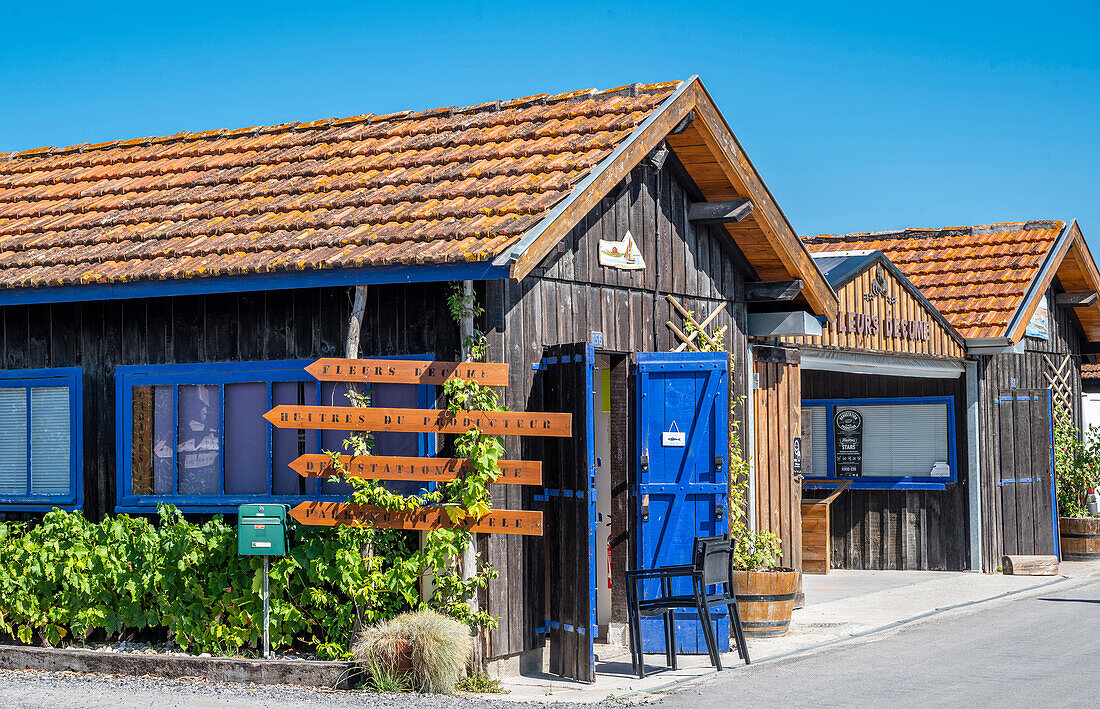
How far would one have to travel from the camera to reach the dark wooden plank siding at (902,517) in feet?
57.7

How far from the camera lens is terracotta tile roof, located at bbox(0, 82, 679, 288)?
391 inches

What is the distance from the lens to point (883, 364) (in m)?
16.3

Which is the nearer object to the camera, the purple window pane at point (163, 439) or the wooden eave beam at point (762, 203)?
the purple window pane at point (163, 439)

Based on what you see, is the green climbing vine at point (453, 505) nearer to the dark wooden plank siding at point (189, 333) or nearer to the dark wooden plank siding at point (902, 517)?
the dark wooden plank siding at point (189, 333)

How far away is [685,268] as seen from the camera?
12.2 meters

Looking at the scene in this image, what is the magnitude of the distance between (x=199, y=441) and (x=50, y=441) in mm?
1490

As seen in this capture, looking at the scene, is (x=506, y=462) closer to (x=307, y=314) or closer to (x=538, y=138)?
(x=307, y=314)

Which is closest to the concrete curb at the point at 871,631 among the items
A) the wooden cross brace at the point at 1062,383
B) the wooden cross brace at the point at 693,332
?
the wooden cross brace at the point at 693,332

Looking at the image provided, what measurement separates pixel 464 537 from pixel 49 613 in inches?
131

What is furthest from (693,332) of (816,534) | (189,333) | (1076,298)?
(1076,298)

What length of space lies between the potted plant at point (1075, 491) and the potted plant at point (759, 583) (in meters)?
7.78

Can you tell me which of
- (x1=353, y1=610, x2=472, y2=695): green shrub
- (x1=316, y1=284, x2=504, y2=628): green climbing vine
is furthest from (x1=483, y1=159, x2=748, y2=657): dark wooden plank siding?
(x1=353, y1=610, x2=472, y2=695): green shrub

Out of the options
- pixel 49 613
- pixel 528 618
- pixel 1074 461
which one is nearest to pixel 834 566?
pixel 1074 461

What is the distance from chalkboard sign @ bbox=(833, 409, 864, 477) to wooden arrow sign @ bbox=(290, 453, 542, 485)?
958 cm
